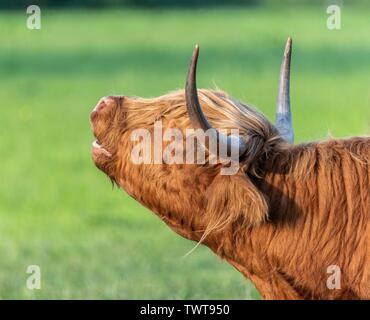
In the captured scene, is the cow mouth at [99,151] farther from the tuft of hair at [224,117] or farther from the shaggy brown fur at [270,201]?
the tuft of hair at [224,117]

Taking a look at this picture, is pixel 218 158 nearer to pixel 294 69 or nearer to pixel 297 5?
pixel 294 69

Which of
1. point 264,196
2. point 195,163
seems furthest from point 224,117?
point 264,196

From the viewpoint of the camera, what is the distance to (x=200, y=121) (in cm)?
567

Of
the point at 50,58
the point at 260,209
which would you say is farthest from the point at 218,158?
the point at 50,58

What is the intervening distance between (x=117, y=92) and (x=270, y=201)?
61.9ft

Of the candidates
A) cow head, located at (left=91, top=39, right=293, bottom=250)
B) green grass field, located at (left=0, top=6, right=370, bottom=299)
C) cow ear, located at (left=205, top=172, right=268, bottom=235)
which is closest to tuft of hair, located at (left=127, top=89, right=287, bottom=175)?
cow head, located at (left=91, top=39, right=293, bottom=250)

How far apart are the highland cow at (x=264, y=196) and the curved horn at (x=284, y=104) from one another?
14cm

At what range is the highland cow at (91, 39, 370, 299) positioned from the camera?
5781 mm

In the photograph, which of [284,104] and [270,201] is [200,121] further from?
[284,104]

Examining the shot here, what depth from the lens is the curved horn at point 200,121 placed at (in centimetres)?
551

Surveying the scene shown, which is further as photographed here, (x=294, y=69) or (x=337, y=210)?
(x=294, y=69)

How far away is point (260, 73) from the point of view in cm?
3067

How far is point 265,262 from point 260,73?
24.9 m
